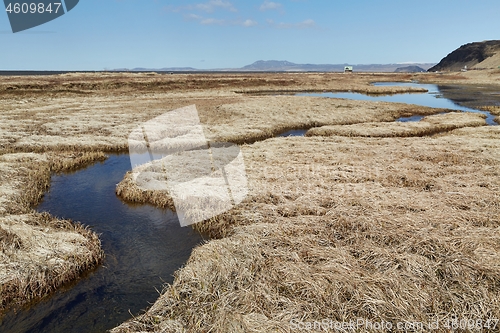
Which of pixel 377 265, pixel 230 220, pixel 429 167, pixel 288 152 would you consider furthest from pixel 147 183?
pixel 429 167

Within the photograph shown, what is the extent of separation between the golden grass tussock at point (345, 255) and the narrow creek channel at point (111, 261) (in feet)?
3.98

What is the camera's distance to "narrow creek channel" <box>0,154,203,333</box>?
795 cm

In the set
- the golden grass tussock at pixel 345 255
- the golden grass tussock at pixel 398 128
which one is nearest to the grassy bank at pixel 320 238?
the golden grass tussock at pixel 345 255

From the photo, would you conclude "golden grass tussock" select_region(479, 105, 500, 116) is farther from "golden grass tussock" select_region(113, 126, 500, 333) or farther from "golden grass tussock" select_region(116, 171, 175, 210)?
"golden grass tussock" select_region(116, 171, 175, 210)

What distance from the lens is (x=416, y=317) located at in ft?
21.7

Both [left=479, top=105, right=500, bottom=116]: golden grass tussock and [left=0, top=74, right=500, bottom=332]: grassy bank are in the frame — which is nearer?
[left=0, top=74, right=500, bottom=332]: grassy bank

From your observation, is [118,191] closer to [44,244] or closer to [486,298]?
[44,244]

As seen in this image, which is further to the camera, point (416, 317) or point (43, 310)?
point (43, 310)

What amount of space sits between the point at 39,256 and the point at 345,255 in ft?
30.3

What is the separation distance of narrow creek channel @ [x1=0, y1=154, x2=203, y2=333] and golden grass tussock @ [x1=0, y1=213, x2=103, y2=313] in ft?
1.28

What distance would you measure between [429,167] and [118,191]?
672 inches

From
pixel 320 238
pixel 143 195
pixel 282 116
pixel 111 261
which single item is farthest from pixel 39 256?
pixel 282 116

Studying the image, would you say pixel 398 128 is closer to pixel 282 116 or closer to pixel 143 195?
pixel 282 116

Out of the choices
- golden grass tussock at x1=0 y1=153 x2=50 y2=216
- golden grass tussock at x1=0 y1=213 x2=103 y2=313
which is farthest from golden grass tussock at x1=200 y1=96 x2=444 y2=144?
golden grass tussock at x1=0 y1=213 x2=103 y2=313
